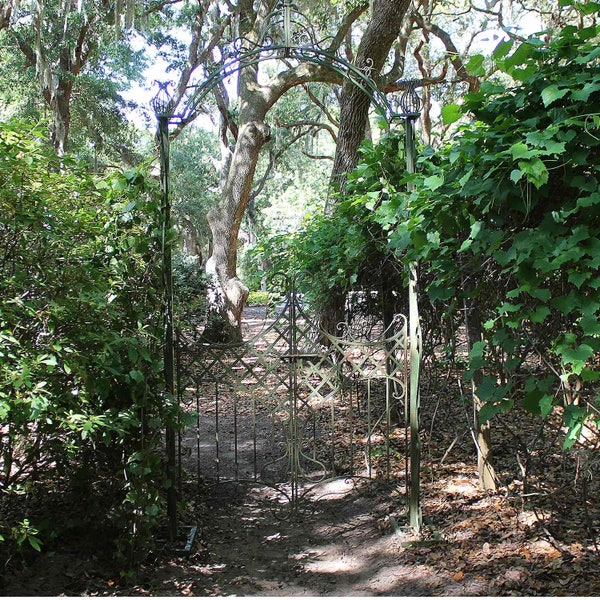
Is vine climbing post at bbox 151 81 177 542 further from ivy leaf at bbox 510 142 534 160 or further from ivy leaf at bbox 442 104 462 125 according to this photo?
ivy leaf at bbox 510 142 534 160

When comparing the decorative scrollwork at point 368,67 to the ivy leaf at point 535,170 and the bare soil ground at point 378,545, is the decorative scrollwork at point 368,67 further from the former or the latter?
the bare soil ground at point 378,545

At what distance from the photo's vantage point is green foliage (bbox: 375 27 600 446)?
2.54m

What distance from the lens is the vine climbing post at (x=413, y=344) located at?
408 cm

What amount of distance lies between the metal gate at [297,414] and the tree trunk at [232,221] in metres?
3.74

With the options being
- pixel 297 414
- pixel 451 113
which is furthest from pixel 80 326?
pixel 451 113

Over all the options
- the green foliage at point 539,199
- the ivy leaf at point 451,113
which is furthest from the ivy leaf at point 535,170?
the ivy leaf at point 451,113

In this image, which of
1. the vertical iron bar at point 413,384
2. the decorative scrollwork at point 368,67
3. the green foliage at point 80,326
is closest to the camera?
the green foliage at point 80,326

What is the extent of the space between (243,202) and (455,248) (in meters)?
9.27

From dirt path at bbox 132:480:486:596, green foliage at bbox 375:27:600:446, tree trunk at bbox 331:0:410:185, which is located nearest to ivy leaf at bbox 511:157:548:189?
green foliage at bbox 375:27:600:446

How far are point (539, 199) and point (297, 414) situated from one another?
267 centimetres

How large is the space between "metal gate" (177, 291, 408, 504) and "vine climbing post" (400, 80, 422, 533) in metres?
0.12

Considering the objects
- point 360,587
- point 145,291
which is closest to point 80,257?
point 145,291

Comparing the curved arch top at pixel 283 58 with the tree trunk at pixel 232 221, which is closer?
the curved arch top at pixel 283 58

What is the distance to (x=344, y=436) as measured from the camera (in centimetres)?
652
